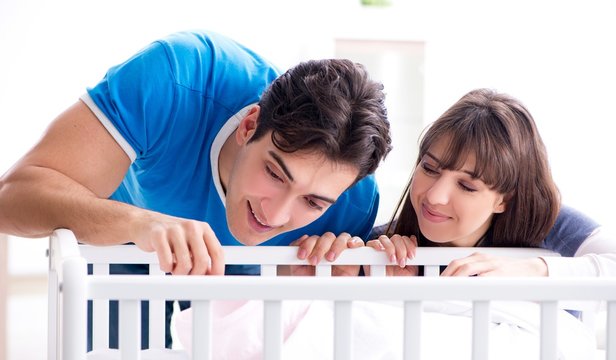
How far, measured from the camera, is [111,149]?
1.22 meters

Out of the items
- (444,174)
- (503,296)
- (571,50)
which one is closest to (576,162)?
(571,50)

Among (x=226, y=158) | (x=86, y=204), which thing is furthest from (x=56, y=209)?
(x=226, y=158)

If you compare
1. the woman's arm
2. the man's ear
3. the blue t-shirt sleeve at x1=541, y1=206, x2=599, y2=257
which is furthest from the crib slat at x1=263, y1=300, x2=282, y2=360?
the blue t-shirt sleeve at x1=541, y1=206, x2=599, y2=257

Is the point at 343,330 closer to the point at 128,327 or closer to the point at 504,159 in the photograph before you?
the point at 128,327

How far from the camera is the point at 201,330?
0.87 m

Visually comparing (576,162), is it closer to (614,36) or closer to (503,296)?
(614,36)

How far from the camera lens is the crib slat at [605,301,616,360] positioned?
948mm

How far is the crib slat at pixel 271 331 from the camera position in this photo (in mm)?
885

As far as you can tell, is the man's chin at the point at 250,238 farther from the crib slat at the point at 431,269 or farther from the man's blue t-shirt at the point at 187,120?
the crib slat at the point at 431,269

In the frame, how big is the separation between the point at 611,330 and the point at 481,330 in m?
0.16

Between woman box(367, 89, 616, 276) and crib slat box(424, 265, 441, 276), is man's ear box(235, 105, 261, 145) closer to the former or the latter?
woman box(367, 89, 616, 276)

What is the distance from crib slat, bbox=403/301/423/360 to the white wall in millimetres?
2305

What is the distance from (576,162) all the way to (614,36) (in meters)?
0.55

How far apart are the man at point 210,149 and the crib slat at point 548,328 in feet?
1.22
